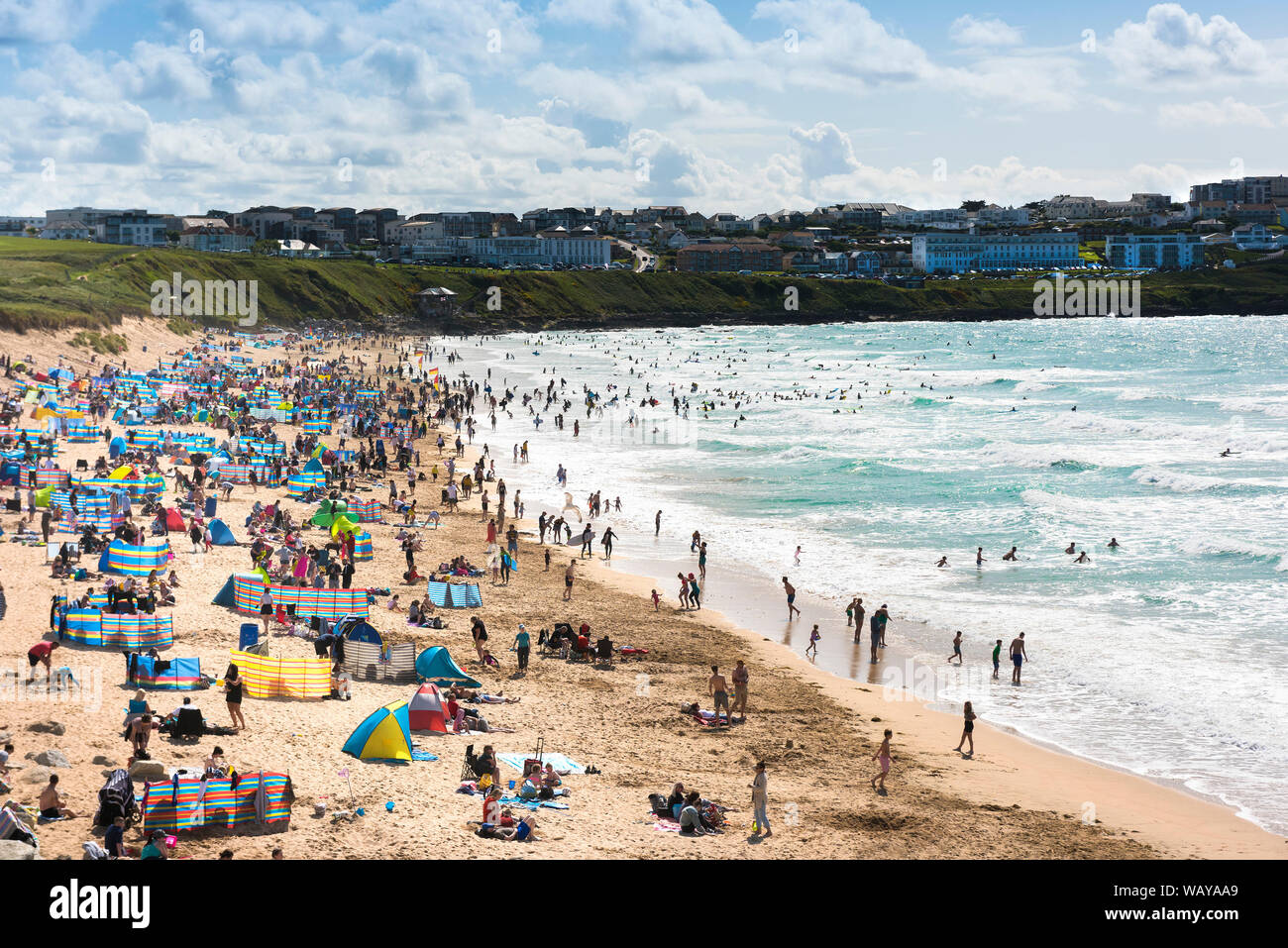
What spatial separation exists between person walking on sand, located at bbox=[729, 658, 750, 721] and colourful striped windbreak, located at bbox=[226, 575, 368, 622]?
6.00 m

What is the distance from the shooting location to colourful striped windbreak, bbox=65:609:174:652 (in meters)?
15.0

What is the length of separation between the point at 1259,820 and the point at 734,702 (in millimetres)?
6557

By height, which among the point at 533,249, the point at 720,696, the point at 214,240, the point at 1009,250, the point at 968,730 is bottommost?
the point at 968,730

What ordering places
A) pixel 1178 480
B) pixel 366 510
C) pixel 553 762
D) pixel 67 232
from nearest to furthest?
pixel 553 762, pixel 366 510, pixel 1178 480, pixel 67 232

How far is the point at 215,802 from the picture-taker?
1050 centimetres

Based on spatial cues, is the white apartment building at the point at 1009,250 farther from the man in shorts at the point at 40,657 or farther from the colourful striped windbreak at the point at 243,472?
the man in shorts at the point at 40,657

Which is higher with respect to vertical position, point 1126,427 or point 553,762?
point 1126,427

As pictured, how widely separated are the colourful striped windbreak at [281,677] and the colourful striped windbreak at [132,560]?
4.81 m

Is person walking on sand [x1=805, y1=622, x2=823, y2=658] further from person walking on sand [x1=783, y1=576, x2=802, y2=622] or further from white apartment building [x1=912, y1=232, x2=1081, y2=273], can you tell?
white apartment building [x1=912, y1=232, x2=1081, y2=273]

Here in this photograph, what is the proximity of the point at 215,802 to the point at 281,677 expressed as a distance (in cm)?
409

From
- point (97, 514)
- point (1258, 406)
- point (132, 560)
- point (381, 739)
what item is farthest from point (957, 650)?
point (1258, 406)

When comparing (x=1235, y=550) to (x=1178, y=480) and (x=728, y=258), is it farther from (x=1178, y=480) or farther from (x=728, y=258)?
(x=728, y=258)

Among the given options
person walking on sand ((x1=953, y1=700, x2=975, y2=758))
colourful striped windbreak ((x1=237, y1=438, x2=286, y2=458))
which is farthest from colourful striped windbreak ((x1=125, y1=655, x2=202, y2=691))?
colourful striped windbreak ((x1=237, y1=438, x2=286, y2=458))
